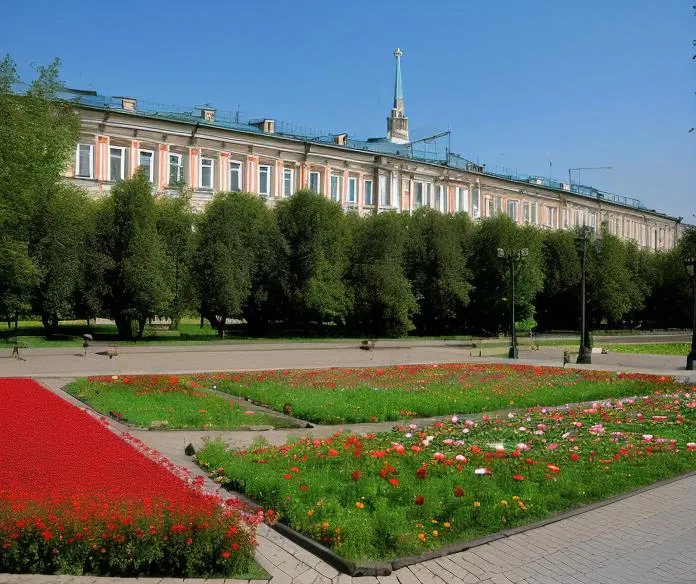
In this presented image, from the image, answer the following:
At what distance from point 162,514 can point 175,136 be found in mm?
53603

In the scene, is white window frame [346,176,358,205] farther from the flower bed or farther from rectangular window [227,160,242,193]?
the flower bed

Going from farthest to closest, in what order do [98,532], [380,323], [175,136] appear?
[175,136] < [380,323] < [98,532]

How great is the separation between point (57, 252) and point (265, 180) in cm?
2766

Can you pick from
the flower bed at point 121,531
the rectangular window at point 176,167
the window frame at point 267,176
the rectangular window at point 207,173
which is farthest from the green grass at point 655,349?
the flower bed at point 121,531

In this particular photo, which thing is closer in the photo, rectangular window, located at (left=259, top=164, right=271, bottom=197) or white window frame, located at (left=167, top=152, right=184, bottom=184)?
white window frame, located at (left=167, top=152, right=184, bottom=184)

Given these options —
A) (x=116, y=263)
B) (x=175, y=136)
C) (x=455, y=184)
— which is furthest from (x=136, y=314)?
(x=455, y=184)

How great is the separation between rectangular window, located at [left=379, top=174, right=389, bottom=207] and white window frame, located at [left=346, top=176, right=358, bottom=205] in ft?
8.52

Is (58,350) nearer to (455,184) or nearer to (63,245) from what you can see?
(63,245)

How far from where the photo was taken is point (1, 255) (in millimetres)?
32344

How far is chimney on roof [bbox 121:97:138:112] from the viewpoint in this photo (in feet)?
177

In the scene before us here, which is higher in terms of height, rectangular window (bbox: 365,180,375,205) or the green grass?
rectangular window (bbox: 365,180,375,205)

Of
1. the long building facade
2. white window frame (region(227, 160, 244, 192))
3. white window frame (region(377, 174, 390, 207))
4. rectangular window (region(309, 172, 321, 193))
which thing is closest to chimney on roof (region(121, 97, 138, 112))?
the long building facade

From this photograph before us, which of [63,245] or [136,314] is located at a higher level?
[63,245]

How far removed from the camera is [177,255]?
42062 millimetres
